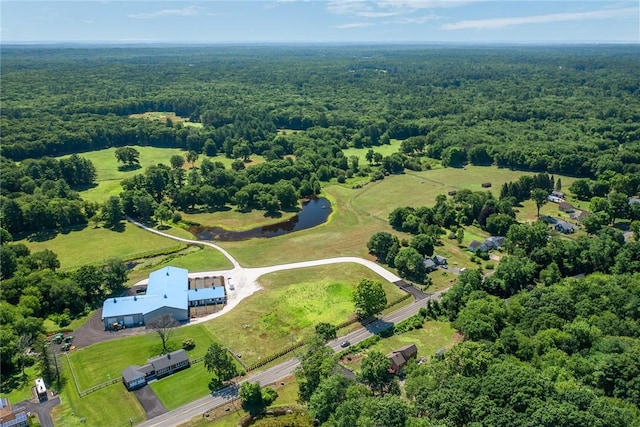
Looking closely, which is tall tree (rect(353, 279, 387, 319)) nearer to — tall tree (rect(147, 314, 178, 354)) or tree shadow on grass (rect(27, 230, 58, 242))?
tall tree (rect(147, 314, 178, 354))

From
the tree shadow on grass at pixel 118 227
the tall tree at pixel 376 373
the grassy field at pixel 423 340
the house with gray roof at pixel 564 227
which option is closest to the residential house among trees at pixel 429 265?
the grassy field at pixel 423 340

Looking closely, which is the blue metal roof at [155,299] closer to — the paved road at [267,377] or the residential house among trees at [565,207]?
the paved road at [267,377]

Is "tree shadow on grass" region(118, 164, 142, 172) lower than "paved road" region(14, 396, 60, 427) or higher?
higher

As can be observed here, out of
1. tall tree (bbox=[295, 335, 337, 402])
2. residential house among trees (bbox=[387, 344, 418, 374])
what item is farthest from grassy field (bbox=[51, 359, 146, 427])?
residential house among trees (bbox=[387, 344, 418, 374])

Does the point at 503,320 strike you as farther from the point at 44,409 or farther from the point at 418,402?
the point at 44,409

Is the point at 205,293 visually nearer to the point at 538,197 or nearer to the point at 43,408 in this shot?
the point at 43,408

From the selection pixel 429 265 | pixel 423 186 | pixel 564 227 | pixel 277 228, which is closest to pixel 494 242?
pixel 429 265
